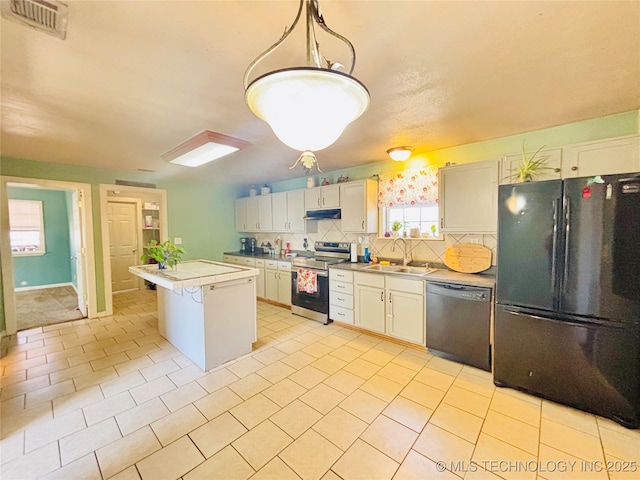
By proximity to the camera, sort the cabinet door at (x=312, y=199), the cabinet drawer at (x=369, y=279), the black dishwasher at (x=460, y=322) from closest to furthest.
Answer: the black dishwasher at (x=460, y=322) → the cabinet drawer at (x=369, y=279) → the cabinet door at (x=312, y=199)

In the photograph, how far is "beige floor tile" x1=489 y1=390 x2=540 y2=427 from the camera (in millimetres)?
1950

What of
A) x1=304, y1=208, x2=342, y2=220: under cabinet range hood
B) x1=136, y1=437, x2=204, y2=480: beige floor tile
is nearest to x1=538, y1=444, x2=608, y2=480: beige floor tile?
x1=136, y1=437, x2=204, y2=480: beige floor tile

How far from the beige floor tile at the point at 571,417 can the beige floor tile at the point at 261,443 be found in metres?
1.98

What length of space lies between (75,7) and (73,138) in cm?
225

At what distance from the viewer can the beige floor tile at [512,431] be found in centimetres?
171

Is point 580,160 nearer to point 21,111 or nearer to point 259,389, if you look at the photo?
point 259,389

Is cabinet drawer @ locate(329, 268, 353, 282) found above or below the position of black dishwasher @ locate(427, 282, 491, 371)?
above

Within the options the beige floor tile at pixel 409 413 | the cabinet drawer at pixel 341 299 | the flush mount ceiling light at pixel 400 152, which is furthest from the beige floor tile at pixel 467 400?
the flush mount ceiling light at pixel 400 152

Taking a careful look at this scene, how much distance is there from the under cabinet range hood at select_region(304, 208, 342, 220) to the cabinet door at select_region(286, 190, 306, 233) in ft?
0.44

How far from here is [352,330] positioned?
3.62 m

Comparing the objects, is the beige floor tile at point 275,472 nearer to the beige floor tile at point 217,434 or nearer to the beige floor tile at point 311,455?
the beige floor tile at point 311,455

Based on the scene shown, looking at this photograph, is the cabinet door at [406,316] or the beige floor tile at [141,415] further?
the cabinet door at [406,316]

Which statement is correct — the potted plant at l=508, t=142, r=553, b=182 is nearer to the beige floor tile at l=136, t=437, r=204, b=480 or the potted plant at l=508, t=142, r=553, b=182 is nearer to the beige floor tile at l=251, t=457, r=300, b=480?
the beige floor tile at l=251, t=457, r=300, b=480

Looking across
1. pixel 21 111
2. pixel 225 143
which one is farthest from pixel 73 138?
pixel 225 143
